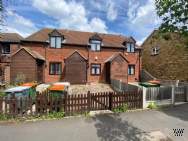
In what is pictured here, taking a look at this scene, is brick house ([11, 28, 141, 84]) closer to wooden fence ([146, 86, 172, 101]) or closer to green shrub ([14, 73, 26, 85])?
green shrub ([14, 73, 26, 85])

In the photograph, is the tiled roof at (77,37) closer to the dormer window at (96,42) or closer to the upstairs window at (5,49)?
the dormer window at (96,42)

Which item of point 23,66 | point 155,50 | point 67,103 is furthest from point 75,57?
point 67,103

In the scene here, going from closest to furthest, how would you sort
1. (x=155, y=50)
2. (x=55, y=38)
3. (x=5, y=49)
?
(x=55, y=38) → (x=5, y=49) → (x=155, y=50)

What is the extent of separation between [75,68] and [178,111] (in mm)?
17162

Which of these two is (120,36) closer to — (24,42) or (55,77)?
(55,77)

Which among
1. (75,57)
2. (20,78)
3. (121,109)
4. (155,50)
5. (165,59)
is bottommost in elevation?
(121,109)

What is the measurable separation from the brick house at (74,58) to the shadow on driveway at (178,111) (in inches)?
605

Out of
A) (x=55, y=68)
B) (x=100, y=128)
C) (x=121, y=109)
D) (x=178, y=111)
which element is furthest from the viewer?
(x=55, y=68)

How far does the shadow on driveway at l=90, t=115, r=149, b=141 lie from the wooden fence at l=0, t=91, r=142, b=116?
3.89 ft

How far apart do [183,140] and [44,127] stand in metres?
5.98

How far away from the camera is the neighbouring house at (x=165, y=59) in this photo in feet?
83.0

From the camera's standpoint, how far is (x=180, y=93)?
587 inches

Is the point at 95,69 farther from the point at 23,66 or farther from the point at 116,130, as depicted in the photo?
the point at 116,130

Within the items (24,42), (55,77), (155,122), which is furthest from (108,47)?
(155,122)
